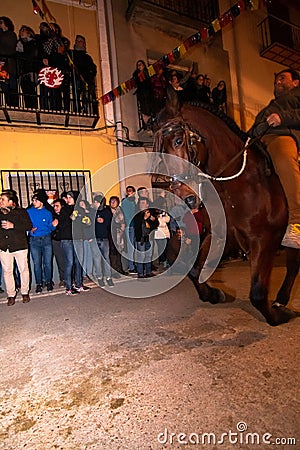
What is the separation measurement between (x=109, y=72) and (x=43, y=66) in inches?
82.0

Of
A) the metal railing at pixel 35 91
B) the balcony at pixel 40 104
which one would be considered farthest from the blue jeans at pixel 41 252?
the metal railing at pixel 35 91

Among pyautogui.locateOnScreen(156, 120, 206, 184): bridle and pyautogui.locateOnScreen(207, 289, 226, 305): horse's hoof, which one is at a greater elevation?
pyautogui.locateOnScreen(156, 120, 206, 184): bridle

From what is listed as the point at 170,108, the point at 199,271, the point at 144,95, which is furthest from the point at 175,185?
the point at 144,95

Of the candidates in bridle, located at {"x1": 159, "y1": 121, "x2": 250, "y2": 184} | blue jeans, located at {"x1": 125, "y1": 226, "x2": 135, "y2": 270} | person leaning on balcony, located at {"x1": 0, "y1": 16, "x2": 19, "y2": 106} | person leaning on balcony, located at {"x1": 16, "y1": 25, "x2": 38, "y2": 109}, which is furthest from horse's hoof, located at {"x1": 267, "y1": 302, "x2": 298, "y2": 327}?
person leaning on balcony, located at {"x1": 0, "y1": 16, "x2": 19, "y2": 106}

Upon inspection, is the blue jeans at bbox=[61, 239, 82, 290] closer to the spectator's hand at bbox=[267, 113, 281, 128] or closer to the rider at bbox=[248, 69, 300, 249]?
the rider at bbox=[248, 69, 300, 249]

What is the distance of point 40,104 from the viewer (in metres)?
8.48

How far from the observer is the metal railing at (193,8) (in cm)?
1078

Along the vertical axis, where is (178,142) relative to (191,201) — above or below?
above

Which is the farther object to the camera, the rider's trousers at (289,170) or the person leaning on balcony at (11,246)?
the person leaning on balcony at (11,246)

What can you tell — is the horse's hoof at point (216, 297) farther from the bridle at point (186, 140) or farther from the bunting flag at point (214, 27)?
the bunting flag at point (214, 27)

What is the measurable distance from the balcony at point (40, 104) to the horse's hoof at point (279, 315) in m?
7.07

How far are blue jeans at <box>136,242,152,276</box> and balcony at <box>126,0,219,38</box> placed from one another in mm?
7347

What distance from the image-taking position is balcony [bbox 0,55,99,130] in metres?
8.05

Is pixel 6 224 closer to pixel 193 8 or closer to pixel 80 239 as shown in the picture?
pixel 80 239
